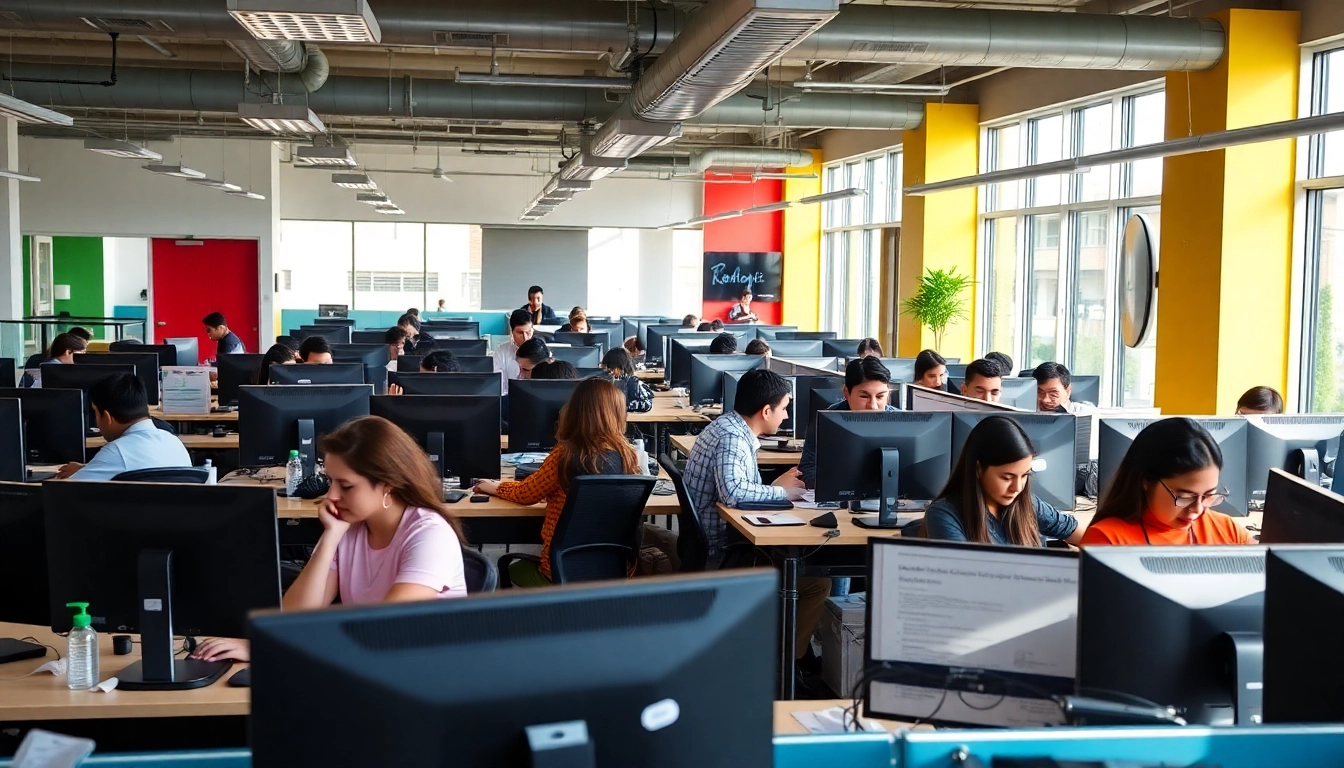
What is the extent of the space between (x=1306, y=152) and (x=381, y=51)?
32.0 feet

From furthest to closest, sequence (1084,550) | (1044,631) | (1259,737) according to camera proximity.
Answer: (1044,631), (1084,550), (1259,737)

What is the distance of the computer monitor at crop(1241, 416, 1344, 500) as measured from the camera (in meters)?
5.04

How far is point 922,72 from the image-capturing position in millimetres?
14094

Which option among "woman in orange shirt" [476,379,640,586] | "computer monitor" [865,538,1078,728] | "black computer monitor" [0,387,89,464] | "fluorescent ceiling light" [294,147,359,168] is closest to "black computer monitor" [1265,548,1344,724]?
"computer monitor" [865,538,1078,728]

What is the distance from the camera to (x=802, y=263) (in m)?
21.2

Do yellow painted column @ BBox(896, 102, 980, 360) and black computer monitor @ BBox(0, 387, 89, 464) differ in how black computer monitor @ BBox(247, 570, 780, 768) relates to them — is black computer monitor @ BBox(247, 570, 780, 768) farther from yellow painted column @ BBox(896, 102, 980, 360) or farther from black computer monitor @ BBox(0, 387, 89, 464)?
yellow painted column @ BBox(896, 102, 980, 360)

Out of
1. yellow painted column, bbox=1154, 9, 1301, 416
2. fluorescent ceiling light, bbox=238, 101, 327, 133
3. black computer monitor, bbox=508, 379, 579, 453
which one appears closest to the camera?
black computer monitor, bbox=508, 379, 579, 453

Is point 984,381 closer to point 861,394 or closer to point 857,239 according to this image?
point 861,394

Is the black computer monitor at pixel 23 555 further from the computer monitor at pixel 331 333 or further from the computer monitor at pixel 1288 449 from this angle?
the computer monitor at pixel 331 333

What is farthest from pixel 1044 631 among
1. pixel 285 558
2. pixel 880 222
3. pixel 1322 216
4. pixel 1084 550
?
pixel 880 222

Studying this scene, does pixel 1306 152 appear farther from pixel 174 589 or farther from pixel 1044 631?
pixel 174 589

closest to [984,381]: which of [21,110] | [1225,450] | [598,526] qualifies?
[1225,450]

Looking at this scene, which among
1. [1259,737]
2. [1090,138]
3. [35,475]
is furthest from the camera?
[1090,138]

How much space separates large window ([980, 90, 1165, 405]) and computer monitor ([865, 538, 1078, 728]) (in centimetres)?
871
